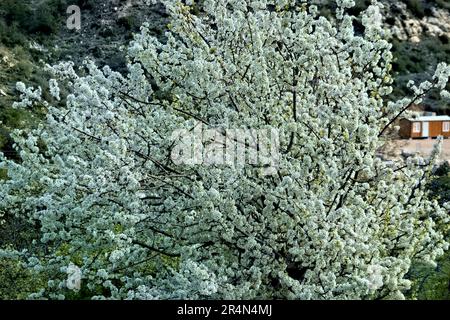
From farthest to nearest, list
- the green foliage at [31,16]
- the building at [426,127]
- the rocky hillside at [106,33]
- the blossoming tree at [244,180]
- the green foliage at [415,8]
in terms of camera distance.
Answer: the green foliage at [415,8] < the green foliage at [31,16] < the rocky hillside at [106,33] < the building at [426,127] < the blossoming tree at [244,180]

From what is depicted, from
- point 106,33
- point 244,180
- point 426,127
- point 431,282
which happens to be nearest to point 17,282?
point 244,180

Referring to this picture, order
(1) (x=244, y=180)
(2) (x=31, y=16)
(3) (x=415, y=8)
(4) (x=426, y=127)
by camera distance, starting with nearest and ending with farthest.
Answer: (1) (x=244, y=180) → (4) (x=426, y=127) → (2) (x=31, y=16) → (3) (x=415, y=8)

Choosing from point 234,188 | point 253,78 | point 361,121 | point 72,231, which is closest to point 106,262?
point 72,231

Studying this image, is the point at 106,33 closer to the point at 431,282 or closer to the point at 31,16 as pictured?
the point at 31,16

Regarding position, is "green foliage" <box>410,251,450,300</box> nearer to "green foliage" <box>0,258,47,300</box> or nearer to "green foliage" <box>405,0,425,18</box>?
"green foliage" <box>0,258,47,300</box>

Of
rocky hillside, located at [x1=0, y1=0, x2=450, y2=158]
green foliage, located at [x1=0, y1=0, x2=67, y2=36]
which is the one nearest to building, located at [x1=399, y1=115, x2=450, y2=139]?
rocky hillside, located at [x1=0, y1=0, x2=450, y2=158]

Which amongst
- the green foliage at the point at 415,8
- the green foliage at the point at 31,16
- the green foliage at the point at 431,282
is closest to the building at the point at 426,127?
the green foliage at the point at 415,8

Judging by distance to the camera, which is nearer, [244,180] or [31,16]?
[244,180]

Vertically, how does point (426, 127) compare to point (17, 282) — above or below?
above

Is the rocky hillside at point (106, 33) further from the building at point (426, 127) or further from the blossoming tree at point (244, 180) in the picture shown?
the blossoming tree at point (244, 180)
